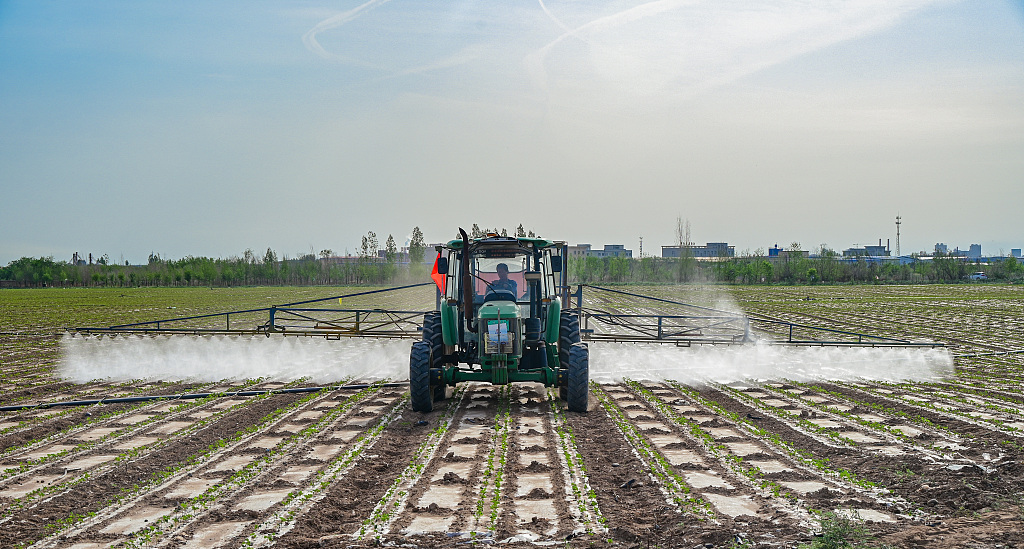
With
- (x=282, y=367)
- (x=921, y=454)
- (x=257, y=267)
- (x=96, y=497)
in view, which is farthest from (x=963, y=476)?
(x=257, y=267)

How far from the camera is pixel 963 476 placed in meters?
6.62

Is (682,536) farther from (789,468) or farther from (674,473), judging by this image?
(789,468)

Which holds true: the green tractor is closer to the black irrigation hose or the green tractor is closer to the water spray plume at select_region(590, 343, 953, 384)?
the black irrigation hose

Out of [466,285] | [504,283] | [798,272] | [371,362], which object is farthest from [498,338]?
[798,272]

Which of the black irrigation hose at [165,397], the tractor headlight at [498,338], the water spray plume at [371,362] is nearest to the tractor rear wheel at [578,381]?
the tractor headlight at [498,338]

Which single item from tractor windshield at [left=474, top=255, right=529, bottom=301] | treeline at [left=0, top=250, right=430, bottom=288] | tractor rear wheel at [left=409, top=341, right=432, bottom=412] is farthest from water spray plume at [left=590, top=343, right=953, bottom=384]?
treeline at [left=0, top=250, right=430, bottom=288]

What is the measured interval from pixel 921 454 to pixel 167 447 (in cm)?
856

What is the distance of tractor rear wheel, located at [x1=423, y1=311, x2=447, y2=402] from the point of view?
10602 mm

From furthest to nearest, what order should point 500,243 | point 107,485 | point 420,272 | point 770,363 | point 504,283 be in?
1. point 420,272
2. point 770,363
3. point 504,283
4. point 500,243
5. point 107,485

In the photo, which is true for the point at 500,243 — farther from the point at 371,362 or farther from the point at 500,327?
the point at 371,362

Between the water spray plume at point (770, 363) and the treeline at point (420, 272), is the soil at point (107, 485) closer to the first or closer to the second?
the water spray plume at point (770, 363)

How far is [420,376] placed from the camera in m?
9.88

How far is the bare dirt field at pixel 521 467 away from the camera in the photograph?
539 cm

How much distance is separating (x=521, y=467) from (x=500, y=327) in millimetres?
2910
